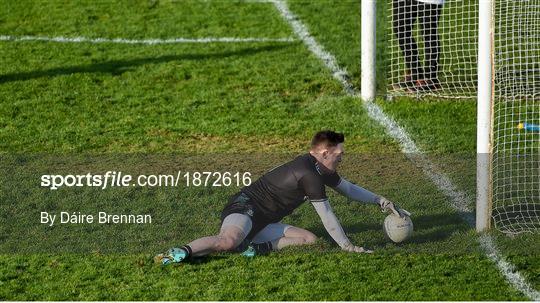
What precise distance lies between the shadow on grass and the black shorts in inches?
184

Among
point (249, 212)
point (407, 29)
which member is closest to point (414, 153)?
point (407, 29)

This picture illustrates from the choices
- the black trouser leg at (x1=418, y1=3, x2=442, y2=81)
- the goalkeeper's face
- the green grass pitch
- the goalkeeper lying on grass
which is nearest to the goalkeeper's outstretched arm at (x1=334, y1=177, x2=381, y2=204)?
the goalkeeper lying on grass

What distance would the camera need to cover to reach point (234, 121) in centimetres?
1269

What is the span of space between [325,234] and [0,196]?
296 centimetres

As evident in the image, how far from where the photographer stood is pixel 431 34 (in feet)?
43.5

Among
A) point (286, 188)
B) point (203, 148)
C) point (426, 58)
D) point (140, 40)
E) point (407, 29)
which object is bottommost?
point (203, 148)

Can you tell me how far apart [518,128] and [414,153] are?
103 cm

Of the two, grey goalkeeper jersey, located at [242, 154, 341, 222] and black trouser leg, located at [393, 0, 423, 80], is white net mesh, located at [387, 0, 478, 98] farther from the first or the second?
grey goalkeeper jersey, located at [242, 154, 341, 222]

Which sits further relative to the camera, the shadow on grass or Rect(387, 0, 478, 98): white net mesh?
the shadow on grass

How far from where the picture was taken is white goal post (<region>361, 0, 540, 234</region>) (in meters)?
10.9

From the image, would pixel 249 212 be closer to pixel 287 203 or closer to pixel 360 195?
pixel 287 203

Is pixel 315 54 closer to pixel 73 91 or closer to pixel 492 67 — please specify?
pixel 73 91

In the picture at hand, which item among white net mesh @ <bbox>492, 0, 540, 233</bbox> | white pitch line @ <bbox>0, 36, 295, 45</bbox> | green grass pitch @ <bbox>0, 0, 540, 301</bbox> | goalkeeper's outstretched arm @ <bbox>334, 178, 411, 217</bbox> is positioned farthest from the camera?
white pitch line @ <bbox>0, 36, 295, 45</bbox>

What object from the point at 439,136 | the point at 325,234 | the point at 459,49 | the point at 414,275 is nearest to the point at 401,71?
the point at 459,49
